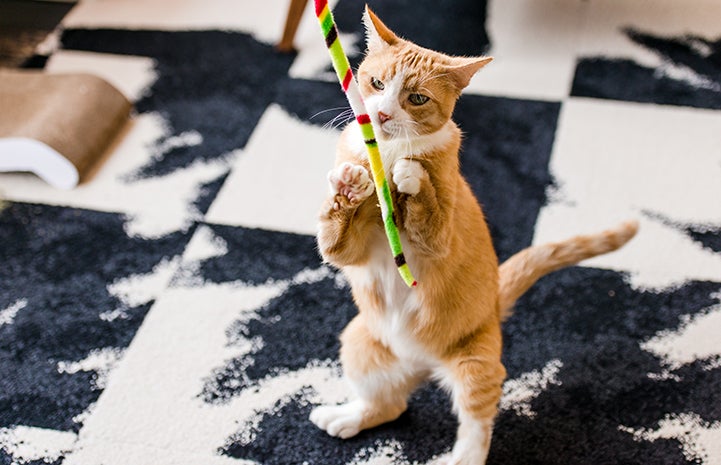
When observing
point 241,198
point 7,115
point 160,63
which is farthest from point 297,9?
point 7,115

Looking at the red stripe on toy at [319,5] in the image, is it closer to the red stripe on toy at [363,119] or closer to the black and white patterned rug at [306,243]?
the red stripe on toy at [363,119]

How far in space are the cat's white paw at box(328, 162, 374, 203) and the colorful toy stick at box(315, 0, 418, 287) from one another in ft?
0.05

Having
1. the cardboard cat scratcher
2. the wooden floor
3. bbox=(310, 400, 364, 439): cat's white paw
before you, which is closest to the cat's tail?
bbox=(310, 400, 364, 439): cat's white paw

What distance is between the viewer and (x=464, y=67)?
1163 millimetres

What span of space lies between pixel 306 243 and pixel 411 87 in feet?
2.53

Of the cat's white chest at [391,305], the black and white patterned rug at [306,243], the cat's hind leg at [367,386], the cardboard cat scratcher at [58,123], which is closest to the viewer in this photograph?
the cat's white chest at [391,305]

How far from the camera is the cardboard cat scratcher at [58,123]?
197cm

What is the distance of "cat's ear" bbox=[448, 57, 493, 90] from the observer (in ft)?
3.79

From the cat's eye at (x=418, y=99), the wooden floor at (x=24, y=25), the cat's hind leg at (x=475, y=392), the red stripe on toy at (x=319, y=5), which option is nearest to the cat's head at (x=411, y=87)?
the cat's eye at (x=418, y=99)

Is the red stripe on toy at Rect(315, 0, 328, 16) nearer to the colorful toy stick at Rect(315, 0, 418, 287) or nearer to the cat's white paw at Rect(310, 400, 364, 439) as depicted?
the colorful toy stick at Rect(315, 0, 418, 287)

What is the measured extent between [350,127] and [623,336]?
76 centimetres

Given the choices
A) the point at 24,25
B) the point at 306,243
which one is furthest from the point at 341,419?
the point at 24,25

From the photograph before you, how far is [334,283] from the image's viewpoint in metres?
1.79

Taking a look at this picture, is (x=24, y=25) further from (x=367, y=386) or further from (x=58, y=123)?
(x=367, y=386)
